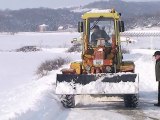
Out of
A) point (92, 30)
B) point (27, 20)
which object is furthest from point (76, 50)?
point (27, 20)

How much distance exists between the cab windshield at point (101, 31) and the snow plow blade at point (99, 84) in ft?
4.92

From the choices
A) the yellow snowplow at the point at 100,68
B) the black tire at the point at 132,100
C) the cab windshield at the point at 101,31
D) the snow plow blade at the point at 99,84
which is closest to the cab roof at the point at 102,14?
the yellow snowplow at the point at 100,68

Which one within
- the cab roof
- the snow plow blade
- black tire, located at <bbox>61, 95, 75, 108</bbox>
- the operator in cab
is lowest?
black tire, located at <bbox>61, 95, 75, 108</bbox>

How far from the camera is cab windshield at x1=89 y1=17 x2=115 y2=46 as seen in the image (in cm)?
1230

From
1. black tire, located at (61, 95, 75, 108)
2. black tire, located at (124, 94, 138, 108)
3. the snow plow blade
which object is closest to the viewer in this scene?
the snow plow blade

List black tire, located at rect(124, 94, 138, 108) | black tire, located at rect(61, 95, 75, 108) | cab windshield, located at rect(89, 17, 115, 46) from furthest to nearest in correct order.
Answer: cab windshield, located at rect(89, 17, 115, 46), black tire, located at rect(61, 95, 75, 108), black tire, located at rect(124, 94, 138, 108)

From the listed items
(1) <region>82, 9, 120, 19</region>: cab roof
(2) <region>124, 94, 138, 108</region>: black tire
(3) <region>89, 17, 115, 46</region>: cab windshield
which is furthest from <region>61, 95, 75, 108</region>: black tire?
(1) <region>82, 9, 120, 19</region>: cab roof

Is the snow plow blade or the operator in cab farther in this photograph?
the operator in cab

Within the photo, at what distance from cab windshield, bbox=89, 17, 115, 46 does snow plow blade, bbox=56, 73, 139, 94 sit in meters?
1.50

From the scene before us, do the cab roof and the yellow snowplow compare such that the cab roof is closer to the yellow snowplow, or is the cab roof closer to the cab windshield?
the yellow snowplow

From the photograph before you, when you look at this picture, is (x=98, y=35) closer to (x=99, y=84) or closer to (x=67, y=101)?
(x=99, y=84)

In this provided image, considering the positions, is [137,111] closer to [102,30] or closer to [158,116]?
[158,116]

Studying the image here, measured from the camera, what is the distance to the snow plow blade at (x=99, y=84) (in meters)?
10.9

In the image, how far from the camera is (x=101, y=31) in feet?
40.5
